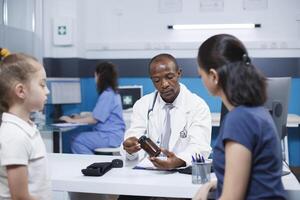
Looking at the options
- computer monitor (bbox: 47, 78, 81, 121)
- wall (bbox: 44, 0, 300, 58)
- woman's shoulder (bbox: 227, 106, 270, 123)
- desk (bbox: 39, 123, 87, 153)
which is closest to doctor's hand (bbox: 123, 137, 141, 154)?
woman's shoulder (bbox: 227, 106, 270, 123)

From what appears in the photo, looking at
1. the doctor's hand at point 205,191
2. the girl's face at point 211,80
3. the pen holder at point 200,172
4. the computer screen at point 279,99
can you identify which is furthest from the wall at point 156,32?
the girl's face at point 211,80

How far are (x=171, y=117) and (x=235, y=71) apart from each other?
1.05m

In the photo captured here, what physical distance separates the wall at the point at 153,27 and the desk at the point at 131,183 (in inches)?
129

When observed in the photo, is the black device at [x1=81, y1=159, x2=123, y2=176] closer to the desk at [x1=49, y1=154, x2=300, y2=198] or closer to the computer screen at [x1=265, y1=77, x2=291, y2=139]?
the desk at [x1=49, y1=154, x2=300, y2=198]

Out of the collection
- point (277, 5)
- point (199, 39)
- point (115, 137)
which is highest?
point (277, 5)

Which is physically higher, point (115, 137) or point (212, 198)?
point (212, 198)

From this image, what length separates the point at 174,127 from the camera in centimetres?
220

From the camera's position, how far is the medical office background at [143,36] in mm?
4801

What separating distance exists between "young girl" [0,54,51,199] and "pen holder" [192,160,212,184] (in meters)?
0.59

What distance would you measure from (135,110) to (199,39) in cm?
290

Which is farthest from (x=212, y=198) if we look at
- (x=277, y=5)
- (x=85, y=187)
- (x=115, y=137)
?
(x=277, y=5)

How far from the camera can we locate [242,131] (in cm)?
115

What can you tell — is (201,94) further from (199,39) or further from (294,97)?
(294,97)

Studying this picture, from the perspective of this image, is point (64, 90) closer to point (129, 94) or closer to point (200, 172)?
point (129, 94)
